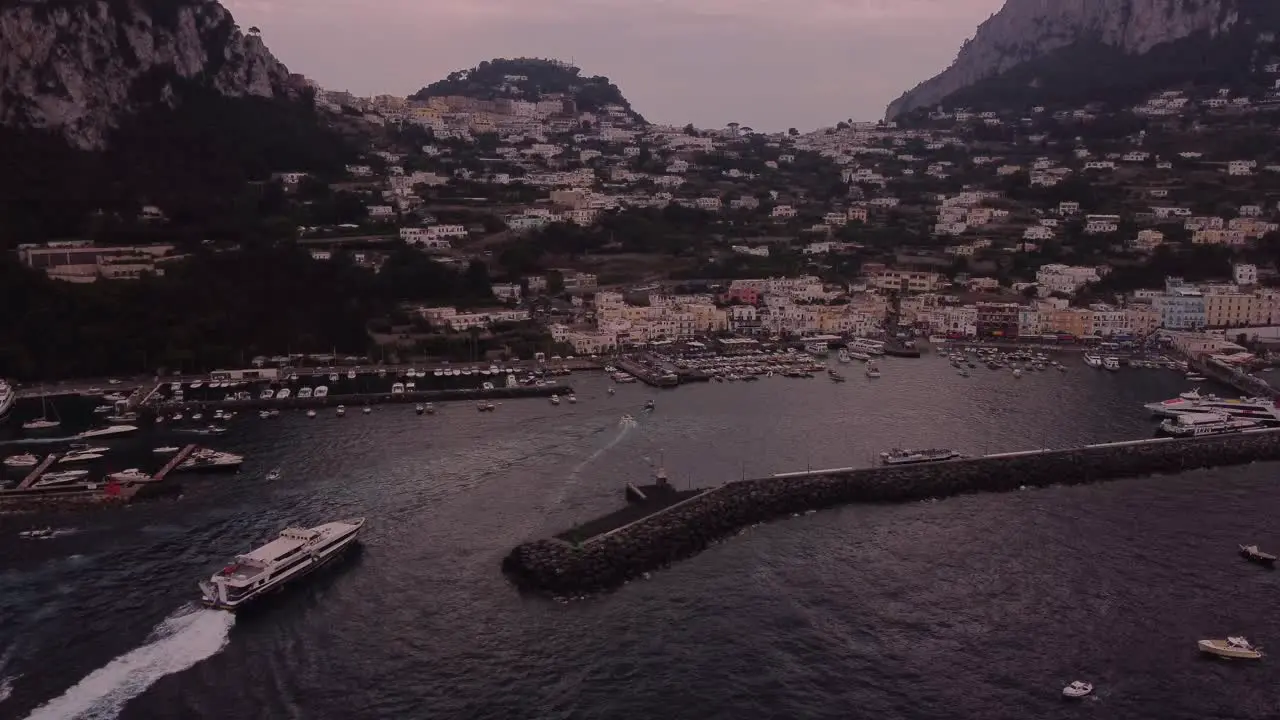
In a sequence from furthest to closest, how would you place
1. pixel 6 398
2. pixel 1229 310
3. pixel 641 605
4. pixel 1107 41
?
1. pixel 1107 41
2. pixel 1229 310
3. pixel 6 398
4. pixel 641 605

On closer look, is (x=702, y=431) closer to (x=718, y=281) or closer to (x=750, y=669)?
(x=750, y=669)

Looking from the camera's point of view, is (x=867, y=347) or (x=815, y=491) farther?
(x=867, y=347)

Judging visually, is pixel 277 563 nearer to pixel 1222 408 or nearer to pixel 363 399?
pixel 363 399

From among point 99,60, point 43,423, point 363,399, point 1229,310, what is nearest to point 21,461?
point 43,423

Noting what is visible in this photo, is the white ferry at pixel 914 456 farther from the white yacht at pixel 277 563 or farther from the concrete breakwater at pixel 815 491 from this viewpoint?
the white yacht at pixel 277 563

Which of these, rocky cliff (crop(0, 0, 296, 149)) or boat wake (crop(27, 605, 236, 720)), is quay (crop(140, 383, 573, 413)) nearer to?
boat wake (crop(27, 605, 236, 720))
